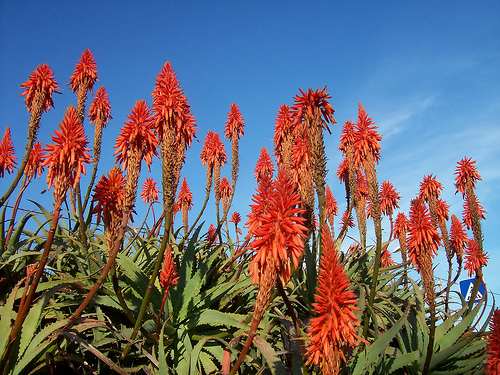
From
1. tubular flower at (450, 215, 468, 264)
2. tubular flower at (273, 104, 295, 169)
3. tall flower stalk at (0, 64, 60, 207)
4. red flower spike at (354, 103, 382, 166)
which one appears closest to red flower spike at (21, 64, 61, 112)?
tall flower stalk at (0, 64, 60, 207)

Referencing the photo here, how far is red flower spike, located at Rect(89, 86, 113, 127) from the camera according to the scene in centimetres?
667

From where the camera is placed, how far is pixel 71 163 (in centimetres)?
272

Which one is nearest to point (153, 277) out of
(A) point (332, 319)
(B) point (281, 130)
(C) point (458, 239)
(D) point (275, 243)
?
(D) point (275, 243)

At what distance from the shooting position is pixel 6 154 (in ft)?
19.0

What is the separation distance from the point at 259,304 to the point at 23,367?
1.83m

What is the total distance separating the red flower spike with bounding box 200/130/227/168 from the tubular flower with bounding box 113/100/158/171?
344 cm

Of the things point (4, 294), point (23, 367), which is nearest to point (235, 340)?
point (23, 367)

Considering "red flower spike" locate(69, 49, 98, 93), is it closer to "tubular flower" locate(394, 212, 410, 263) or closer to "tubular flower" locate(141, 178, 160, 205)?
"tubular flower" locate(141, 178, 160, 205)

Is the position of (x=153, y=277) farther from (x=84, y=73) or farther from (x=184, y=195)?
(x=184, y=195)

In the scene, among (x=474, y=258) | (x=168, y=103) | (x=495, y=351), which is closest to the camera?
(x=495, y=351)

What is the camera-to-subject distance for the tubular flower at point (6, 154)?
5.60 meters

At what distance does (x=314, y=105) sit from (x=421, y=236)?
5.63 ft

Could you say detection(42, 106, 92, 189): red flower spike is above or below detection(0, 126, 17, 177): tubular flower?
below

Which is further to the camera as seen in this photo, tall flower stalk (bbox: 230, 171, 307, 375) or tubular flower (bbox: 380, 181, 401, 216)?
tubular flower (bbox: 380, 181, 401, 216)
